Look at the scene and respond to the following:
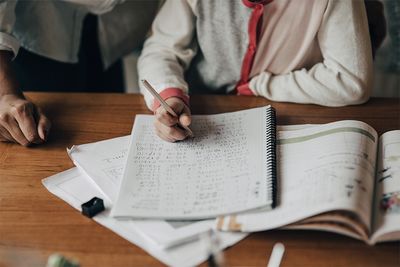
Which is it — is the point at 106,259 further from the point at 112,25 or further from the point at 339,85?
the point at 112,25

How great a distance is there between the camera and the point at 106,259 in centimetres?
59

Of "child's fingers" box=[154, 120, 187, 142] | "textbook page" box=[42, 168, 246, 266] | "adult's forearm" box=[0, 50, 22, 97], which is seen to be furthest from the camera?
"adult's forearm" box=[0, 50, 22, 97]

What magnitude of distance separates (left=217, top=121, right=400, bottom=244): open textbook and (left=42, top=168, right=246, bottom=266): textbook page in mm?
40

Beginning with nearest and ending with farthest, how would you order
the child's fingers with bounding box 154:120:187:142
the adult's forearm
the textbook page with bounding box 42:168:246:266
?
the textbook page with bounding box 42:168:246:266 → the child's fingers with bounding box 154:120:187:142 → the adult's forearm

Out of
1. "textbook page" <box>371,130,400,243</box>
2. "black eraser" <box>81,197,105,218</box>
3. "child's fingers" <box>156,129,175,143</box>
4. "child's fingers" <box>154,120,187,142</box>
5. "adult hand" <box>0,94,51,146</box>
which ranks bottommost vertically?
"adult hand" <box>0,94,51,146</box>

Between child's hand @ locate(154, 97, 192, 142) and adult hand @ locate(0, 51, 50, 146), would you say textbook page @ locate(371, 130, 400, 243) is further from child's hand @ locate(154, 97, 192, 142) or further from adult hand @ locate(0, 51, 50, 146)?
adult hand @ locate(0, 51, 50, 146)

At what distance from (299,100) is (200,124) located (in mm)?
189

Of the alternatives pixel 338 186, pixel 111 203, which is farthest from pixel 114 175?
pixel 338 186

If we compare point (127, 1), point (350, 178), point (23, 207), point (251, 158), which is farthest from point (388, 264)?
point (127, 1)

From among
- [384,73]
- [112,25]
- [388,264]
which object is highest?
[388,264]

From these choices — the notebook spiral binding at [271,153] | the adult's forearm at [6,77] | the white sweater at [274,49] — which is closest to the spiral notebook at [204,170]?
the notebook spiral binding at [271,153]

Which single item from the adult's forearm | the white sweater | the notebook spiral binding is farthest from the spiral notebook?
the adult's forearm

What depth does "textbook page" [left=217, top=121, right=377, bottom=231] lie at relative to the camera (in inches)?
23.5

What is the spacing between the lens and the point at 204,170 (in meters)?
0.70
